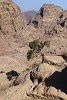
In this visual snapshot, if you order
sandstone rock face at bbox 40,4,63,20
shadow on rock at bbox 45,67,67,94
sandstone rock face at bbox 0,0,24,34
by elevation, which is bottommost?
sandstone rock face at bbox 40,4,63,20

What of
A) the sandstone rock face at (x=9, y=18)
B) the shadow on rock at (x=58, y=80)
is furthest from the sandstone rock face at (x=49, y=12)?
the shadow on rock at (x=58, y=80)

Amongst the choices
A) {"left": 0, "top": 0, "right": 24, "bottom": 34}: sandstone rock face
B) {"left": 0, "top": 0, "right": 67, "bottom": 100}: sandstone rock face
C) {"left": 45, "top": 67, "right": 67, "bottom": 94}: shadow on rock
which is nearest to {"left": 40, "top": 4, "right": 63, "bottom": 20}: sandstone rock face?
{"left": 0, "top": 0, "right": 67, "bottom": 100}: sandstone rock face

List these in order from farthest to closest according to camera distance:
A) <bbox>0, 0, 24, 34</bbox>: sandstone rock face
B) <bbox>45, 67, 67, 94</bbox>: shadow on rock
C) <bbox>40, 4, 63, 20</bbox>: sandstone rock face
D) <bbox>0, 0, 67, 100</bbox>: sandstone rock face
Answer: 1. <bbox>40, 4, 63, 20</bbox>: sandstone rock face
2. <bbox>0, 0, 24, 34</bbox>: sandstone rock face
3. <bbox>0, 0, 67, 100</bbox>: sandstone rock face
4. <bbox>45, 67, 67, 94</bbox>: shadow on rock

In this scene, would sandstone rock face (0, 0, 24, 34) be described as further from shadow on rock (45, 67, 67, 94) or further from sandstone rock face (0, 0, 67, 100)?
shadow on rock (45, 67, 67, 94)

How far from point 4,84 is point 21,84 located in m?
5.15

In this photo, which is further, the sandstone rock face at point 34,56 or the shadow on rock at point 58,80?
the sandstone rock face at point 34,56

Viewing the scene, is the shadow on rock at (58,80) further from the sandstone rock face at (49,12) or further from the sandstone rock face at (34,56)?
the sandstone rock face at (49,12)

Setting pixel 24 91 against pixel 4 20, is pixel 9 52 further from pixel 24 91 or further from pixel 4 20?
pixel 24 91

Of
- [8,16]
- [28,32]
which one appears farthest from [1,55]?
[28,32]

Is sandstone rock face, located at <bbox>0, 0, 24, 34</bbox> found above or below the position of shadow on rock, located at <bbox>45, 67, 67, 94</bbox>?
below

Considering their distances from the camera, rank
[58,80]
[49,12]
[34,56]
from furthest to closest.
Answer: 1. [49,12]
2. [34,56]
3. [58,80]

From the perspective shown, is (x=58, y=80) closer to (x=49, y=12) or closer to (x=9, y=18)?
(x=9, y=18)

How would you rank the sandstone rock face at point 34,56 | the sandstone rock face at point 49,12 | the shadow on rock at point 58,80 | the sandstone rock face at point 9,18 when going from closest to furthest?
the shadow on rock at point 58,80 → the sandstone rock face at point 34,56 → the sandstone rock face at point 9,18 → the sandstone rock face at point 49,12

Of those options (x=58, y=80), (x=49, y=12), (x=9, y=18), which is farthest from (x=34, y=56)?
(x=49, y=12)
